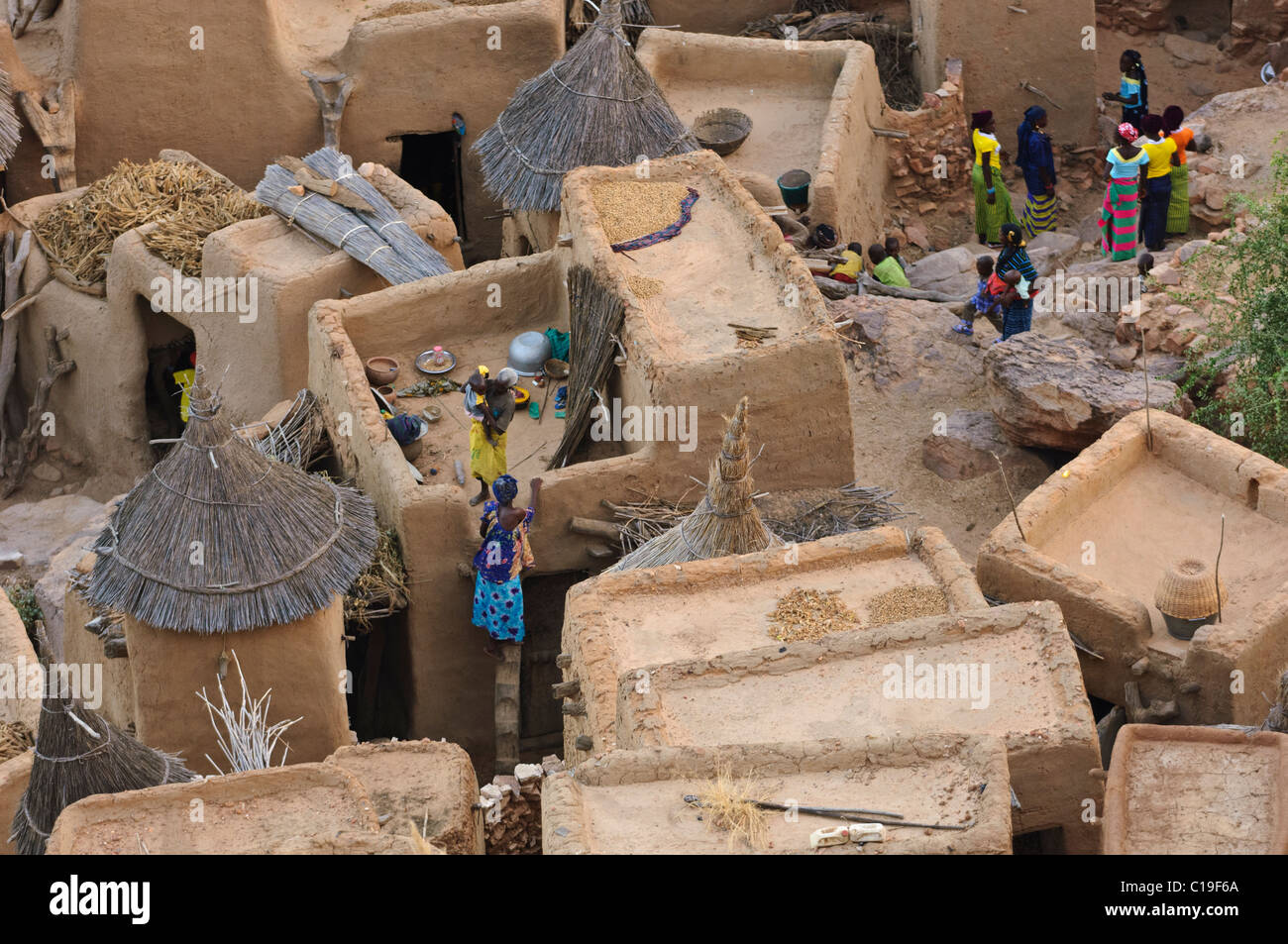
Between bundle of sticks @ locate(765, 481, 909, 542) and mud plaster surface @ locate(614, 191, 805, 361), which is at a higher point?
mud plaster surface @ locate(614, 191, 805, 361)

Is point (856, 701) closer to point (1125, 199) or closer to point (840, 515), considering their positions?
point (840, 515)

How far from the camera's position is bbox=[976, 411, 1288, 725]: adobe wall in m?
12.9

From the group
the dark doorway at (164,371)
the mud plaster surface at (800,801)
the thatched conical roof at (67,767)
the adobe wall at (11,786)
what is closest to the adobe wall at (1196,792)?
the mud plaster surface at (800,801)

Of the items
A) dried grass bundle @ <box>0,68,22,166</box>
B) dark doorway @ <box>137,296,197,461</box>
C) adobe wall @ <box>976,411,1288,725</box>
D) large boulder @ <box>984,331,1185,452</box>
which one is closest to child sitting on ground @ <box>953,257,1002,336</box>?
large boulder @ <box>984,331,1185,452</box>

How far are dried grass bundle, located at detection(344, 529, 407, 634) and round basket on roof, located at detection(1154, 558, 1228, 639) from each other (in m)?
5.33

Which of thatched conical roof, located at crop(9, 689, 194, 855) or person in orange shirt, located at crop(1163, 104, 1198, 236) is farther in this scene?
person in orange shirt, located at crop(1163, 104, 1198, 236)

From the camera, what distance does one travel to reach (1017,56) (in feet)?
78.2

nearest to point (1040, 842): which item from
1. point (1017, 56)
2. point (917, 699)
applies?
point (917, 699)

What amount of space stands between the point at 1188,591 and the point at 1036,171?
9.90m

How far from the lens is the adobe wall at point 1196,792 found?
968 cm

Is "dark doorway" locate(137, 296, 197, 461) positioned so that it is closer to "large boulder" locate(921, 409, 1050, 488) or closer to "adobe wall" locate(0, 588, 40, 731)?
A: "adobe wall" locate(0, 588, 40, 731)

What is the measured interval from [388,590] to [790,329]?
3.46 meters
